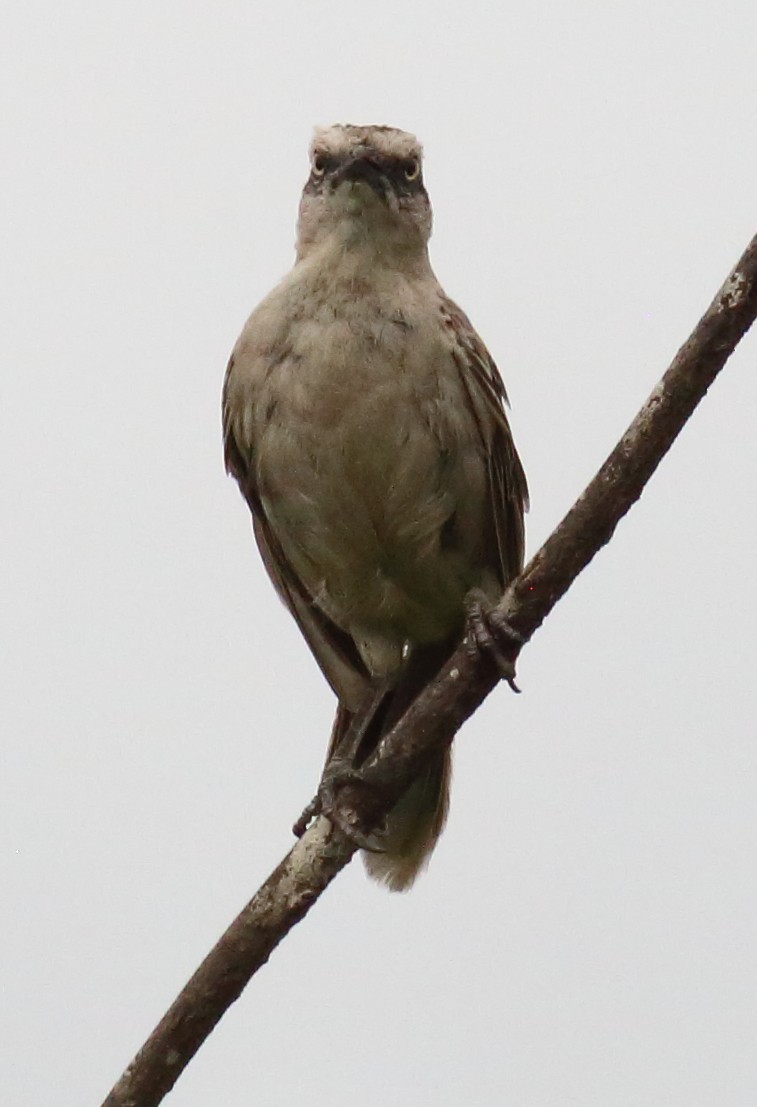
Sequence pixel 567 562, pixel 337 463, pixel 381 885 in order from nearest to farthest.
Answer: pixel 567 562 → pixel 337 463 → pixel 381 885

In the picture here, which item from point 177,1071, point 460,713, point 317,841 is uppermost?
point 460,713

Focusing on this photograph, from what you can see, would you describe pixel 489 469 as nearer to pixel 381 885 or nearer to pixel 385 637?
pixel 385 637

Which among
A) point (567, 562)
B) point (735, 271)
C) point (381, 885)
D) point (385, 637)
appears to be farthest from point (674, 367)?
point (381, 885)

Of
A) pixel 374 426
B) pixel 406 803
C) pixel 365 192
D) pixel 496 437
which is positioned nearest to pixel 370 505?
pixel 374 426

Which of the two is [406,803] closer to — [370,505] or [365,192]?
[370,505]

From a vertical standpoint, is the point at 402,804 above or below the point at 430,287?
below

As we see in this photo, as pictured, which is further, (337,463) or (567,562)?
(337,463)
